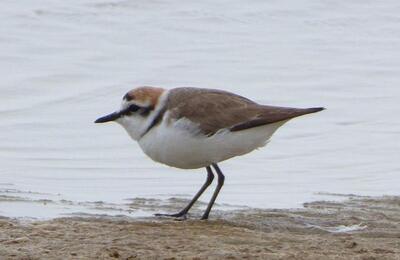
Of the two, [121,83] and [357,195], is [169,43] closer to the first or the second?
[121,83]

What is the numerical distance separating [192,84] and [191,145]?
242 inches

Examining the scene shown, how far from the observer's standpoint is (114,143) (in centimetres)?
1213

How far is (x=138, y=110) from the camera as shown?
8625 mm

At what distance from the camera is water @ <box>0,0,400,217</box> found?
1059cm

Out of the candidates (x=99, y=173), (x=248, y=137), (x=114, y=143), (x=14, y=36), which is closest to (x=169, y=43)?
(x=14, y=36)

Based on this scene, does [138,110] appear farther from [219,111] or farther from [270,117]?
[270,117]

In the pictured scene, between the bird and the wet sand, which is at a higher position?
the bird

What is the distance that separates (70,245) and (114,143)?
15.6 feet

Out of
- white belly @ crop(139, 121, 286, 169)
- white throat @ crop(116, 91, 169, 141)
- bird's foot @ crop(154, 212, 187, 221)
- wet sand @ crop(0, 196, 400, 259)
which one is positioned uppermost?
white throat @ crop(116, 91, 169, 141)

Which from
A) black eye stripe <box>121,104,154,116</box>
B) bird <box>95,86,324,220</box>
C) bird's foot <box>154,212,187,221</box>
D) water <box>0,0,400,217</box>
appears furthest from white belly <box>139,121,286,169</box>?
water <box>0,0,400,217</box>

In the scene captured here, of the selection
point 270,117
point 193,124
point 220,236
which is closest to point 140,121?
point 193,124

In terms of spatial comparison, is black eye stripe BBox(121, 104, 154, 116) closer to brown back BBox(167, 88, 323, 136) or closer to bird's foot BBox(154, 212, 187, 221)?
brown back BBox(167, 88, 323, 136)

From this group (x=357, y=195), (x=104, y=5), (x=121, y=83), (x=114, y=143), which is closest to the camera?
(x=357, y=195)

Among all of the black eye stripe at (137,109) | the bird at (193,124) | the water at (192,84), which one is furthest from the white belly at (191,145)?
the water at (192,84)
